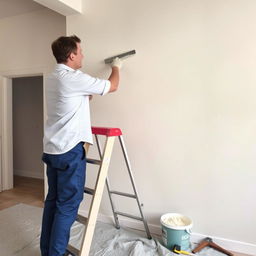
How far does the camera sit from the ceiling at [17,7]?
324 centimetres

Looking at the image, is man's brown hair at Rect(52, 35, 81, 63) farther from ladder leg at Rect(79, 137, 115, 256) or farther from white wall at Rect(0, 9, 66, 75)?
white wall at Rect(0, 9, 66, 75)

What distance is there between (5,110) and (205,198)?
3.36 meters

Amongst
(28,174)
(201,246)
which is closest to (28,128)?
(28,174)

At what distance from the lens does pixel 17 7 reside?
3.39 metres

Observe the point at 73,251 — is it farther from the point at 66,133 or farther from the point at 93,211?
the point at 66,133

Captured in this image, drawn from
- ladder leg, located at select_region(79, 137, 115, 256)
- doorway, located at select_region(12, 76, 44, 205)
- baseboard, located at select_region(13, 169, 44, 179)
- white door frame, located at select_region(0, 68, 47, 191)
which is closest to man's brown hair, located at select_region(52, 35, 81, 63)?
ladder leg, located at select_region(79, 137, 115, 256)

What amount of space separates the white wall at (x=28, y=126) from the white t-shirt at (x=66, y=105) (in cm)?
334

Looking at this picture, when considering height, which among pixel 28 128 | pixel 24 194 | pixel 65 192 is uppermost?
pixel 28 128

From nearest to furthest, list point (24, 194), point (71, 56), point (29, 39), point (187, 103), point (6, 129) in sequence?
point (71, 56) < point (187, 103) < point (29, 39) < point (24, 194) < point (6, 129)

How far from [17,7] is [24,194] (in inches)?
108

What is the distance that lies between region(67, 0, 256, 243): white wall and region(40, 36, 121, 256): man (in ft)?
2.57

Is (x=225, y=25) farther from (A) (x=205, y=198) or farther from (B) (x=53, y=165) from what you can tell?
(B) (x=53, y=165)

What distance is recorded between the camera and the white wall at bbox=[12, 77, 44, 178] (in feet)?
16.1

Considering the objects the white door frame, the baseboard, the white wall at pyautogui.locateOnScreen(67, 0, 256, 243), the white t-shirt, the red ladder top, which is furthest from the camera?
the baseboard
